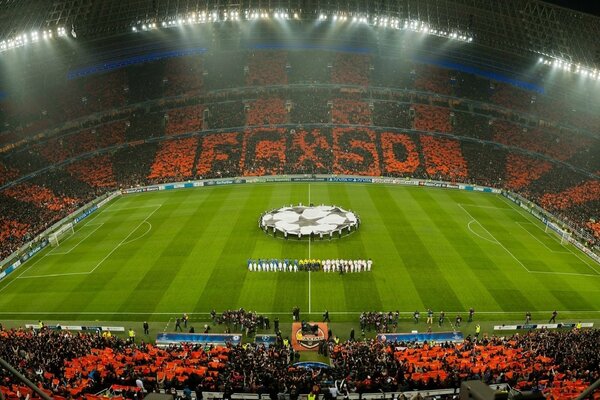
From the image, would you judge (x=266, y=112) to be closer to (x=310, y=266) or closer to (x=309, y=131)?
(x=309, y=131)

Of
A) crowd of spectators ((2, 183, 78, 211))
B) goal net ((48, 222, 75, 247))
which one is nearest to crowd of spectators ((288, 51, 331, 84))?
crowd of spectators ((2, 183, 78, 211))

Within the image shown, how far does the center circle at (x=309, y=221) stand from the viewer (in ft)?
152

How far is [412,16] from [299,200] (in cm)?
3655

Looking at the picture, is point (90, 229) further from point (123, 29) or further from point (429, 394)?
point (429, 394)

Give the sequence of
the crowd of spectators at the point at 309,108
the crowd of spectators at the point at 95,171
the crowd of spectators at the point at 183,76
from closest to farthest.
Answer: the crowd of spectators at the point at 95,171
the crowd of spectators at the point at 309,108
the crowd of spectators at the point at 183,76

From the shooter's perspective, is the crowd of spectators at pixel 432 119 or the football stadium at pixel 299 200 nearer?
the football stadium at pixel 299 200

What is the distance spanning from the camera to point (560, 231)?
4947cm

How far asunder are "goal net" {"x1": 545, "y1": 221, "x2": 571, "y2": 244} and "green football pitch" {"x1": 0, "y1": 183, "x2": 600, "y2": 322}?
2.01ft

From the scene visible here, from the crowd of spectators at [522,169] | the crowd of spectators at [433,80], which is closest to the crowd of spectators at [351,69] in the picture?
the crowd of spectators at [433,80]

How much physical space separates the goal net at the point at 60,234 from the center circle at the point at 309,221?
21291 millimetres

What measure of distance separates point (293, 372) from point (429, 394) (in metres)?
7.01

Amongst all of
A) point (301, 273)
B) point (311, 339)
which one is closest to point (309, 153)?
point (301, 273)

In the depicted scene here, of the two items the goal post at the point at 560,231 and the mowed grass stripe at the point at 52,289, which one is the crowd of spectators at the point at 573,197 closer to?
the goal post at the point at 560,231

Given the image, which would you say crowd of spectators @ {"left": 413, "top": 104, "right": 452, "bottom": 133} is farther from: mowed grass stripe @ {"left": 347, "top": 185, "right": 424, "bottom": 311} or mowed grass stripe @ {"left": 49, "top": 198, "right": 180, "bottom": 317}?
mowed grass stripe @ {"left": 49, "top": 198, "right": 180, "bottom": 317}
